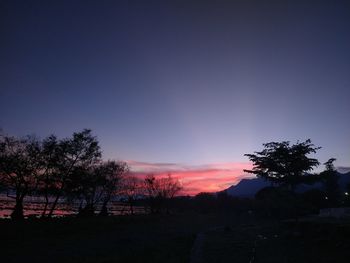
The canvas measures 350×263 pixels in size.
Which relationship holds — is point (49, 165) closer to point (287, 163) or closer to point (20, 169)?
point (20, 169)

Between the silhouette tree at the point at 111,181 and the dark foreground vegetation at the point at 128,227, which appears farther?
the silhouette tree at the point at 111,181

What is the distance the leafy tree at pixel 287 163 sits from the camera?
64125mm

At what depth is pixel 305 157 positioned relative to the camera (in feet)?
212

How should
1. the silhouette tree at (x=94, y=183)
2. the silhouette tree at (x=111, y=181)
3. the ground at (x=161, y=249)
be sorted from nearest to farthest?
the ground at (x=161, y=249) < the silhouette tree at (x=94, y=183) < the silhouette tree at (x=111, y=181)

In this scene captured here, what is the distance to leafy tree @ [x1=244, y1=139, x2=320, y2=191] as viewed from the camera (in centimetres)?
6412

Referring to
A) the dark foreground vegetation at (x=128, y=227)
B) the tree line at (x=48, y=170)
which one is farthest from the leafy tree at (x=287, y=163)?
the tree line at (x=48, y=170)

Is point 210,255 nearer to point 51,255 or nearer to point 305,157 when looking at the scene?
point 51,255

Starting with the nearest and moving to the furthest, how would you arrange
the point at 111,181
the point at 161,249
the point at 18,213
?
the point at 161,249, the point at 18,213, the point at 111,181

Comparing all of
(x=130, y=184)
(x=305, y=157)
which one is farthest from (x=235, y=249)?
(x=130, y=184)

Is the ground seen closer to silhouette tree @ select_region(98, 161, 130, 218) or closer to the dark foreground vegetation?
the dark foreground vegetation

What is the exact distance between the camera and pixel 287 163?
215 ft

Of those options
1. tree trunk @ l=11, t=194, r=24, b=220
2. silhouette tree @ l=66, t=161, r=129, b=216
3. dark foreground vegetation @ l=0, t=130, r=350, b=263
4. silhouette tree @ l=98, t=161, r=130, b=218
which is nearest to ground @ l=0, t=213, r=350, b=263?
dark foreground vegetation @ l=0, t=130, r=350, b=263

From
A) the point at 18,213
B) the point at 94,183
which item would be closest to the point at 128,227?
the point at 94,183

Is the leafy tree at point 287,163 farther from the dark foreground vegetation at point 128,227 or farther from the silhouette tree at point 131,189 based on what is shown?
the silhouette tree at point 131,189
